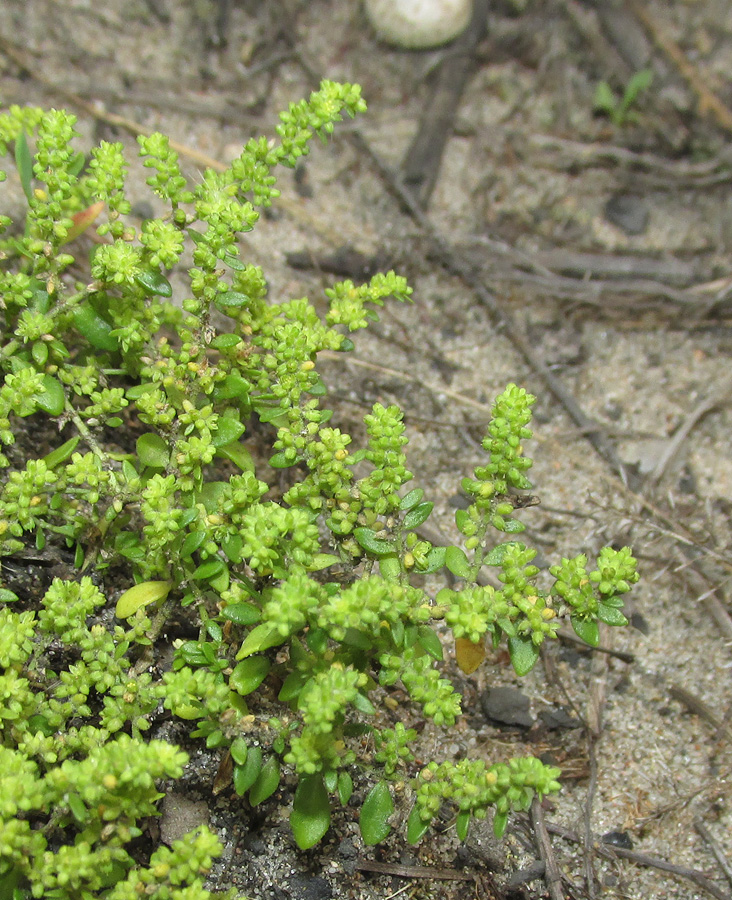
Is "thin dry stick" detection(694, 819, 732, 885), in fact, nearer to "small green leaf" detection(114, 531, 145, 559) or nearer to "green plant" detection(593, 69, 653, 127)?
"small green leaf" detection(114, 531, 145, 559)

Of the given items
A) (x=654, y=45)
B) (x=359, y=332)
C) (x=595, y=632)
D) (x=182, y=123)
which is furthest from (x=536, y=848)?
(x=654, y=45)

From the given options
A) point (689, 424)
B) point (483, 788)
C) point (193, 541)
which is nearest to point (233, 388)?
point (193, 541)

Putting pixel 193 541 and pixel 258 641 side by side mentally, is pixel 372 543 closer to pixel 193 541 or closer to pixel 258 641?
pixel 258 641

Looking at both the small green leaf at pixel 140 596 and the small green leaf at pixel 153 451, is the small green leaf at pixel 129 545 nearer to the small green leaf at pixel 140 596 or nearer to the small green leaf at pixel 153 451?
the small green leaf at pixel 140 596

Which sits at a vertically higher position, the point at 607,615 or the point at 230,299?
the point at 230,299

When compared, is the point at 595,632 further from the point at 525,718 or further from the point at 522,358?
the point at 522,358

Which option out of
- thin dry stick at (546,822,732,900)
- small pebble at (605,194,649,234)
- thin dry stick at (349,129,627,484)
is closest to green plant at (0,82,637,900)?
thin dry stick at (546,822,732,900)
